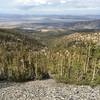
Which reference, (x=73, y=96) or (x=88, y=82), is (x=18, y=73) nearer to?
(x=88, y=82)

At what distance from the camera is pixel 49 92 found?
92.8 feet

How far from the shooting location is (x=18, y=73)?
36.9m

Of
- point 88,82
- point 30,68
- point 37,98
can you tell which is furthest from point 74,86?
point 30,68

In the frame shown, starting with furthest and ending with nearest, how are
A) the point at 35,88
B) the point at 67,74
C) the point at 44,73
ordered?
the point at 44,73 < the point at 67,74 < the point at 35,88

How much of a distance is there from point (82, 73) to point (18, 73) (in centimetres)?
740

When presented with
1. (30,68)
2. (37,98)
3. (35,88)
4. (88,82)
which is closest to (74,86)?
(88,82)

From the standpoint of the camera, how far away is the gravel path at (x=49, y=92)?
A: 86.7 ft

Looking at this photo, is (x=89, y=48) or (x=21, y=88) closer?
(x=21, y=88)

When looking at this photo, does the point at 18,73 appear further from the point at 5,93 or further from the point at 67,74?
the point at 5,93

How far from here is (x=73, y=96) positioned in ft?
88.2

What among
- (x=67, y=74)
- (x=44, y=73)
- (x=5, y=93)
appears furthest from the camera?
(x=44, y=73)

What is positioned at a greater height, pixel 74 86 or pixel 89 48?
pixel 89 48

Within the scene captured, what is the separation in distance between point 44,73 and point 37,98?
514 inches

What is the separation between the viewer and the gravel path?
26422 millimetres
